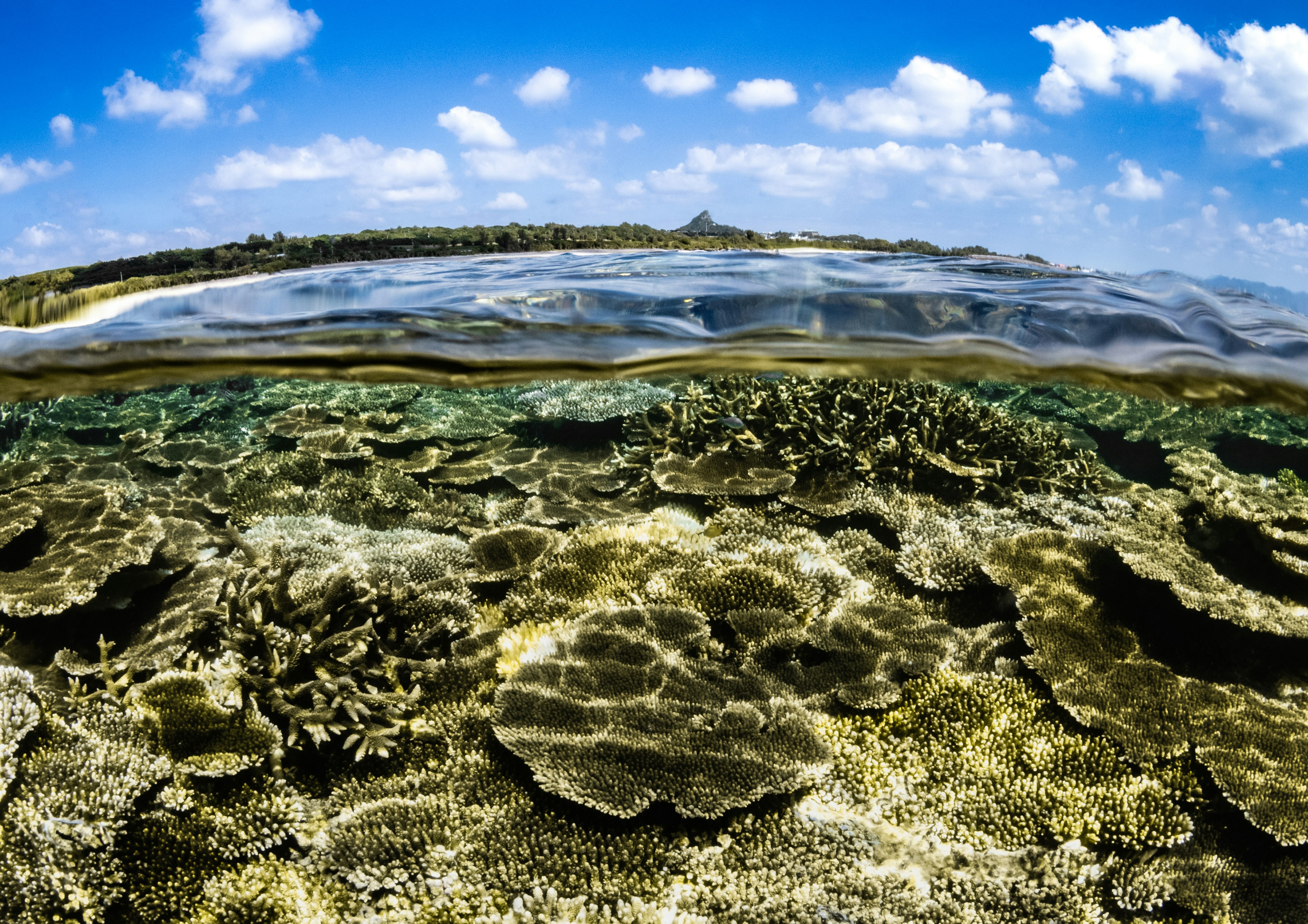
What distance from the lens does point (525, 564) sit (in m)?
5.54

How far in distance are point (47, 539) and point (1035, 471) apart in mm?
10532

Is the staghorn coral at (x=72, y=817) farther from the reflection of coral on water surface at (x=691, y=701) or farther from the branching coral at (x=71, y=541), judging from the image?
the branching coral at (x=71, y=541)

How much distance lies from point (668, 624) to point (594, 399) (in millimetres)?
5044

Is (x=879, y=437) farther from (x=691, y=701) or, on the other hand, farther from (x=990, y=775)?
(x=691, y=701)

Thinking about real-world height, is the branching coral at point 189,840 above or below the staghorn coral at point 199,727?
below

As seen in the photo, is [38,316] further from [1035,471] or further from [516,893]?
[1035,471]

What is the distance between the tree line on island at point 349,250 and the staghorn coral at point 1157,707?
5.36 metres

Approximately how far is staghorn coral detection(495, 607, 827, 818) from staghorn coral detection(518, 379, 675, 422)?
460 centimetres

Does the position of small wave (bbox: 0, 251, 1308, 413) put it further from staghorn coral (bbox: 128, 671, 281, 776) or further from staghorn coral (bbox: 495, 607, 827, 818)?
staghorn coral (bbox: 128, 671, 281, 776)

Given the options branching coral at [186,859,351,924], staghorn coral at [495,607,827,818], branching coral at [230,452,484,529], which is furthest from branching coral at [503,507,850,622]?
branching coral at [230,452,484,529]

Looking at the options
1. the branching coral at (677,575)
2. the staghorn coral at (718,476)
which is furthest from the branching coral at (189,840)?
the staghorn coral at (718,476)

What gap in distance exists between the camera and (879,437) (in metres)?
7.25

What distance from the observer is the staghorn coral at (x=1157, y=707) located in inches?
154

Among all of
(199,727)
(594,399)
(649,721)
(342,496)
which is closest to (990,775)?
(649,721)
